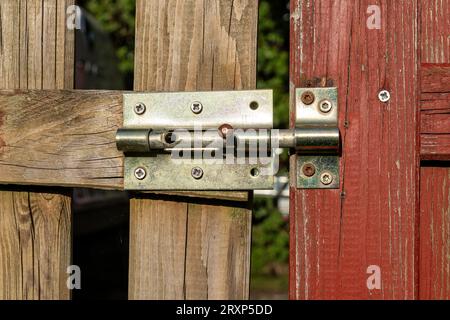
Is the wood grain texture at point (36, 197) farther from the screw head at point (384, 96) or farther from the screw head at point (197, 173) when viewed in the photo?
the screw head at point (384, 96)

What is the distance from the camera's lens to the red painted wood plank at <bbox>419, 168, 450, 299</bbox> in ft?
4.03

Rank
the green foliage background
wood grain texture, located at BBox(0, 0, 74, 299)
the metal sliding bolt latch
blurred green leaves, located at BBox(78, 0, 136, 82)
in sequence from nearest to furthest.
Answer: the metal sliding bolt latch → wood grain texture, located at BBox(0, 0, 74, 299) → the green foliage background → blurred green leaves, located at BBox(78, 0, 136, 82)

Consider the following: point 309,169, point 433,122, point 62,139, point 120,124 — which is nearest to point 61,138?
point 62,139

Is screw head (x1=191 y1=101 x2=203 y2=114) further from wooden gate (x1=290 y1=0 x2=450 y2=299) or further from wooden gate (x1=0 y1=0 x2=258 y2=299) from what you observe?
wooden gate (x1=290 y1=0 x2=450 y2=299)

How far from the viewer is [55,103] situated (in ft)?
4.15

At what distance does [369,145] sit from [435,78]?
19 cm

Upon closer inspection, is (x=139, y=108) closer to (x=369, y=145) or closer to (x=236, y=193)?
(x=236, y=193)

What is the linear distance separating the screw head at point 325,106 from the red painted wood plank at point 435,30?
0.72 feet

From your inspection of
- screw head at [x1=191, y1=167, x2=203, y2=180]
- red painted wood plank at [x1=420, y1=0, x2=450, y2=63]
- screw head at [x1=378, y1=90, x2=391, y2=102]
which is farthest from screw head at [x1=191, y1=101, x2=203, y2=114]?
red painted wood plank at [x1=420, y1=0, x2=450, y2=63]

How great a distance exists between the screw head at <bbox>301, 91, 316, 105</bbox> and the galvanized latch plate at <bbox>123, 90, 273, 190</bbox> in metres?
0.06

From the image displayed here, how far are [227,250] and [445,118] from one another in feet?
1.65
